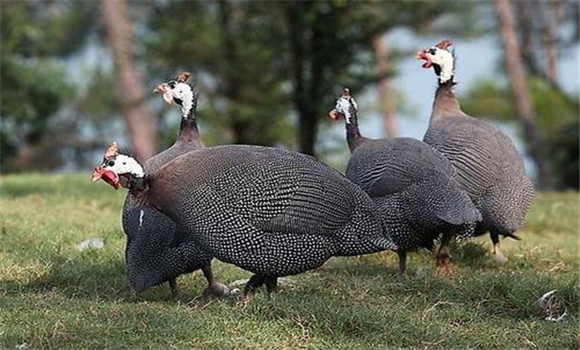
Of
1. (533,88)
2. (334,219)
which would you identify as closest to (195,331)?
(334,219)

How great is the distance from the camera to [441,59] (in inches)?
321

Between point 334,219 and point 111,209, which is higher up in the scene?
point 334,219

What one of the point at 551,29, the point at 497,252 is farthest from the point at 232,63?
the point at 497,252

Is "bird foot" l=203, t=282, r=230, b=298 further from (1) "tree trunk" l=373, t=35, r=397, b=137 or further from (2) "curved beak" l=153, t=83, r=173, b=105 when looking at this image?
(1) "tree trunk" l=373, t=35, r=397, b=137

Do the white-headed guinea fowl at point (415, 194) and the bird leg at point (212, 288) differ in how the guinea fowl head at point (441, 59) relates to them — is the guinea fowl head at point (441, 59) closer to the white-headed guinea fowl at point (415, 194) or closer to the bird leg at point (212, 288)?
the white-headed guinea fowl at point (415, 194)

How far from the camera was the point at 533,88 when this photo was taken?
2641cm

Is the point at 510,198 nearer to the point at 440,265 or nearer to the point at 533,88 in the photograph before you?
the point at 440,265

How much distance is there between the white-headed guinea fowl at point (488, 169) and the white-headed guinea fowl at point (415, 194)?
1.26 feet

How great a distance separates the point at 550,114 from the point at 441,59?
1786cm

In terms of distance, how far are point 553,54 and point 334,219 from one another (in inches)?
868

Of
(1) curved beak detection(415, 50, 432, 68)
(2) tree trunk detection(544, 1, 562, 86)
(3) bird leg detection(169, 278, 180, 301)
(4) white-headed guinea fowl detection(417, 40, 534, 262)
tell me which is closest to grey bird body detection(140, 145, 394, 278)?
(3) bird leg detection(169, 278, 180, 301)

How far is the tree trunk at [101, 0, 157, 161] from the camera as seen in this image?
18625 mm

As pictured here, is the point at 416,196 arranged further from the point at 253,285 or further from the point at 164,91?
the point at 164,91

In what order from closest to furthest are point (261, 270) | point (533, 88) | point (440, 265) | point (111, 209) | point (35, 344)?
point (35, 344), point (261, 270), point (440, 265), point (111, 209), point (533, 88)
